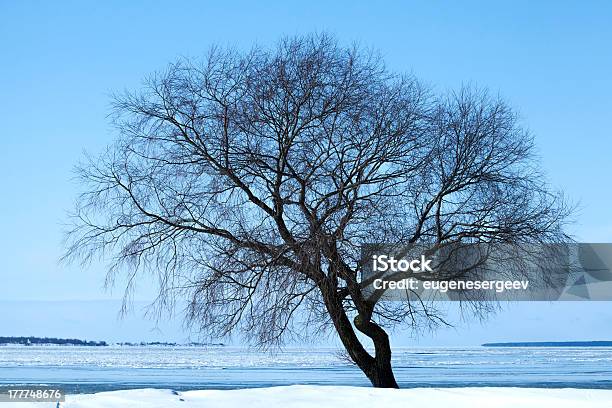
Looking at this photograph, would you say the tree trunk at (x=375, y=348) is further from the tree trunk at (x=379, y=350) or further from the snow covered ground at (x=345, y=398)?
the snow covered ground at (x=345, y=398)

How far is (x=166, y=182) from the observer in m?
16.6

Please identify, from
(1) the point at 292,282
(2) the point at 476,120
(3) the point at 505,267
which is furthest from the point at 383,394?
(2) the point at 476,120

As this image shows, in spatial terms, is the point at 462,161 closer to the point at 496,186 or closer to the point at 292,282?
the point at 496,186

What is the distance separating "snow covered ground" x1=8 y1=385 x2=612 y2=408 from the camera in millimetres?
11586

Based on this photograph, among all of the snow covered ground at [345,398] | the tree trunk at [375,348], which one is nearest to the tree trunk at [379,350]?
the tree trunk at [375,348]

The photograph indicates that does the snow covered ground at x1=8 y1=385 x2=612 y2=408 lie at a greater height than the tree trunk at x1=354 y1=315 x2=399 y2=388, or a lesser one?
lesser

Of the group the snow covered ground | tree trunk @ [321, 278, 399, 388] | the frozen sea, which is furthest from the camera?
the frozen sea

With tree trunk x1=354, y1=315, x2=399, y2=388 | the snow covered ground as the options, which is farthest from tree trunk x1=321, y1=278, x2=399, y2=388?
the snow covered ground

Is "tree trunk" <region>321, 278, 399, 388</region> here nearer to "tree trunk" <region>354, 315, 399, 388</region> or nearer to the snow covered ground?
"tree trunk" <region>354, 315, 399, 388</region>

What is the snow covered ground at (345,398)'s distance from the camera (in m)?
11.6

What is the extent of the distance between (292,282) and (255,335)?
114 cm

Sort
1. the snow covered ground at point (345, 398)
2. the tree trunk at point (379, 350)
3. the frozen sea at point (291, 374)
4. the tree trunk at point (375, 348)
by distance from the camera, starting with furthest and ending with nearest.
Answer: the frozen sea at point (291, 374) → the tree trunk at point (379, 350) → the tree trunk at point (375, 348) → the snow covered ground at point (345, 398)

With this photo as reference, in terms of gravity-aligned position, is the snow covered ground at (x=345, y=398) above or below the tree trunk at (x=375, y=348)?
below

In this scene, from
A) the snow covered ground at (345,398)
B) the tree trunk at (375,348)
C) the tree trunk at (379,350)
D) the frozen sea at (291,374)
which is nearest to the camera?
the snow covered ground at (345,398)
